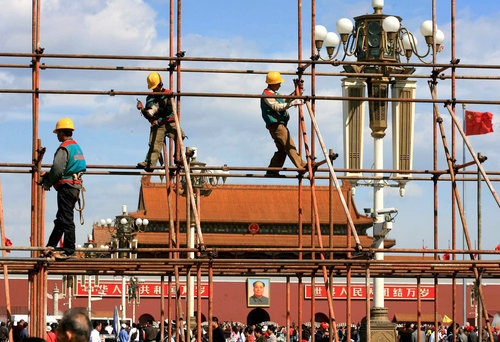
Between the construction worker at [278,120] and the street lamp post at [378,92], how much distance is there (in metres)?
7.74

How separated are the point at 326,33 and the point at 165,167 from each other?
A: 10244 millimetres

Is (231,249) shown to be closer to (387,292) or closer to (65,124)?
(65,124)

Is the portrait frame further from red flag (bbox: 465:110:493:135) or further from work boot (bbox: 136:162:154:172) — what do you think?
work boot (bbox: 136:162:154:172)

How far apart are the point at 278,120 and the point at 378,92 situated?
12.8 meters

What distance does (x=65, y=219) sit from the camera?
13203 mm

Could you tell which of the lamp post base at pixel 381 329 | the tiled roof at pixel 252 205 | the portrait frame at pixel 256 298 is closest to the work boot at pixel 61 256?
the lamp post base at pixel 381 329

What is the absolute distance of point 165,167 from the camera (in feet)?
49.9

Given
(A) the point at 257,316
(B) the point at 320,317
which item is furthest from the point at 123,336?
(A) the point at 257,316

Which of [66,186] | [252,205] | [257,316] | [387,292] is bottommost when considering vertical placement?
[257,316]

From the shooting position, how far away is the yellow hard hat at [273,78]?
52.0 ft

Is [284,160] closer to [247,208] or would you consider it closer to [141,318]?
[141,318]

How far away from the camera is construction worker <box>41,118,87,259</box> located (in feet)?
43.3

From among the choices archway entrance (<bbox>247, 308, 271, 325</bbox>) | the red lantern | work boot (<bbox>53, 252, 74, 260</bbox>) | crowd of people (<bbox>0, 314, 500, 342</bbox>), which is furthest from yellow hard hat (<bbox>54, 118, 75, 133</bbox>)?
the red lantern

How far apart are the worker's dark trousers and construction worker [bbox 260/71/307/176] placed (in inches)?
143
